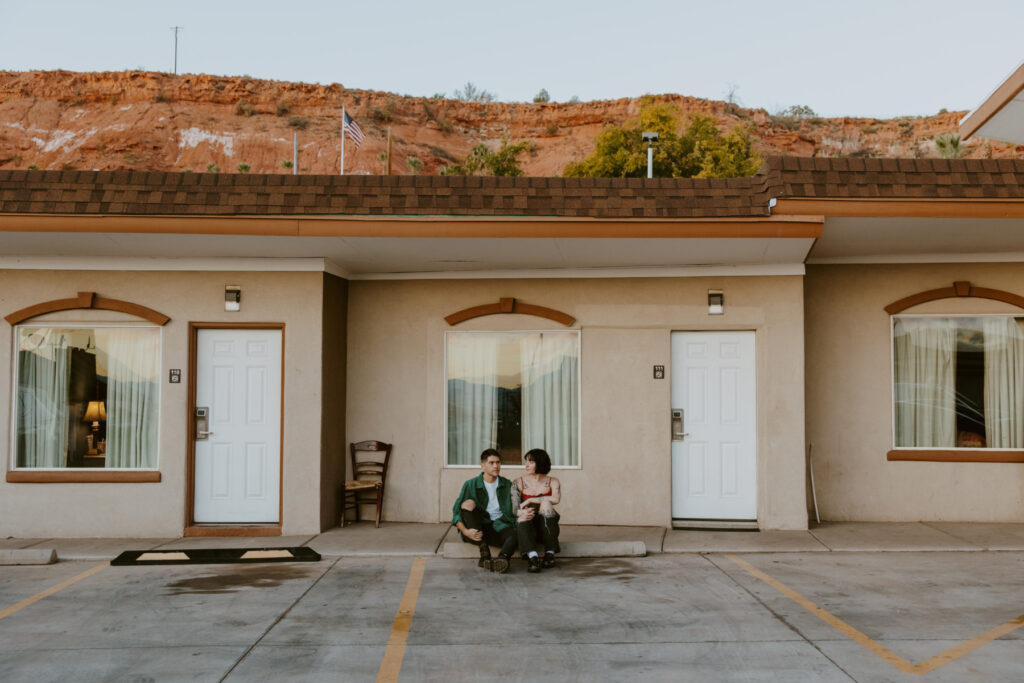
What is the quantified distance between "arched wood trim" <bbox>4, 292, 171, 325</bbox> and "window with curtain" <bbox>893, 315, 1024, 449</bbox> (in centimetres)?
832

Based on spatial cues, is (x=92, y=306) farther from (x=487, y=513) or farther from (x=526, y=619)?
(x=526, y=619)

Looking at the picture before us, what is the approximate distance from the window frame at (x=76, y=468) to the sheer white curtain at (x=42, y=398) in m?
0.06

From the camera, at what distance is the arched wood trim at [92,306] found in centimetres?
919

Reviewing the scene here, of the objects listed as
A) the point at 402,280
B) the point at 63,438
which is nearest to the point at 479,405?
the point at 402,280

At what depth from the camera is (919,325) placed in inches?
389

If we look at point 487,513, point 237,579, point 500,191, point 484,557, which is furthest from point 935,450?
point 237,579

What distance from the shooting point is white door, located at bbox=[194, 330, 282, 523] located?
931 centimetres

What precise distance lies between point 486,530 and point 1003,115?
613cm

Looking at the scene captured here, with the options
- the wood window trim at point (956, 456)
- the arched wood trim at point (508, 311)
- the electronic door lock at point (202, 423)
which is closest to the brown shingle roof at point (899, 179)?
the arched wood trim at point (508, 311)

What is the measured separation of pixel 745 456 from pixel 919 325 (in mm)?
2587

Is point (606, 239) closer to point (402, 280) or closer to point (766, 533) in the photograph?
point (402, 280)

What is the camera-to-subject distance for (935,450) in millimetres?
9664

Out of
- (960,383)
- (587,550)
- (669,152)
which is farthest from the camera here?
(669,152)

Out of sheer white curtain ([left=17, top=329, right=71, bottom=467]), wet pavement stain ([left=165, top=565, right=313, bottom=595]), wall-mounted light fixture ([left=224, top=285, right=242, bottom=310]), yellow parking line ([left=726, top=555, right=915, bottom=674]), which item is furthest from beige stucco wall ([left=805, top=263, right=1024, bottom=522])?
sheer white curtain ([left=17, top=329, right=71, bottom=467])
